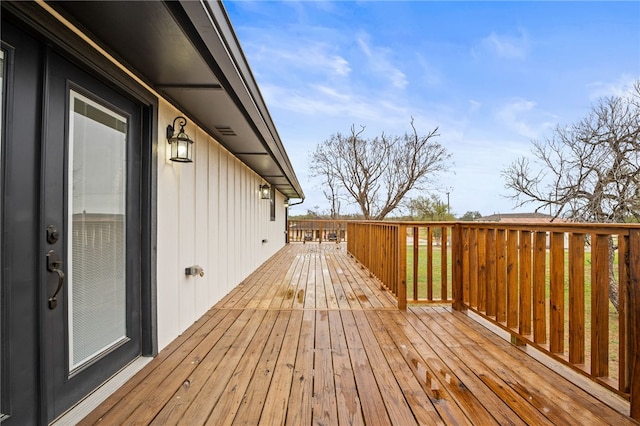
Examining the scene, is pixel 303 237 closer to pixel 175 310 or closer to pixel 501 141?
pixel 175 310

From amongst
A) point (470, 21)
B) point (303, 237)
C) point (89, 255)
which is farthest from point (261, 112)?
point (470, 21)

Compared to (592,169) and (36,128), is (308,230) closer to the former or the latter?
(592,169)

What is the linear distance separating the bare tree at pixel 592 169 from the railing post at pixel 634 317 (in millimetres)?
4829

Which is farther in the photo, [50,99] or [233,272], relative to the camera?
[233,272]

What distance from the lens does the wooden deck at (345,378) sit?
1.56 m

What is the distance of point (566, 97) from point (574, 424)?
48.5 ft

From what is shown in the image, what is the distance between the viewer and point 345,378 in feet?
6.25

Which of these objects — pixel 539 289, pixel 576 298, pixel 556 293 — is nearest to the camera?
pixel 576 298

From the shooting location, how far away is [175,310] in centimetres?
256

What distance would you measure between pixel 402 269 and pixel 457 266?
58 cm

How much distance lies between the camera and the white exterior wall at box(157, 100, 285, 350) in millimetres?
2400

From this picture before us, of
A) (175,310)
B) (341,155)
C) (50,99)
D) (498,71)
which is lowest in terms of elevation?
(175,310)

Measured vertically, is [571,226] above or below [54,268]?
above

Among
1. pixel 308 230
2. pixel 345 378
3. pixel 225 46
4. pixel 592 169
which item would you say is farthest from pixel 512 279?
pixel 308 230
